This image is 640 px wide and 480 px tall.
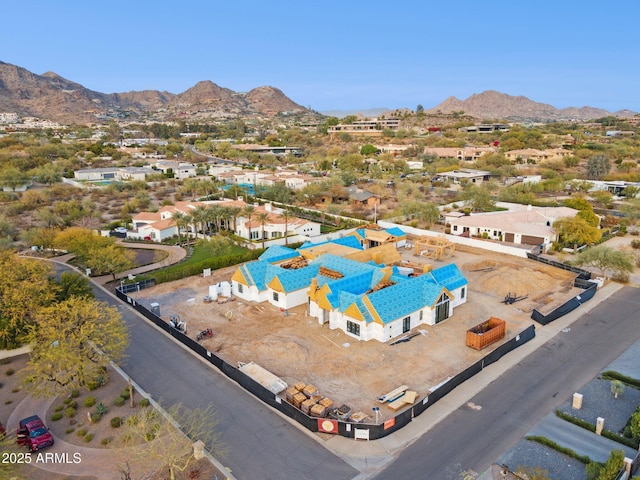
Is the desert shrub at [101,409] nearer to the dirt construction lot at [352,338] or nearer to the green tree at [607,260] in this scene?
the dirt construction lot at [352,338]

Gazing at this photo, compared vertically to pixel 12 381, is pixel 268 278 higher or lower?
higher

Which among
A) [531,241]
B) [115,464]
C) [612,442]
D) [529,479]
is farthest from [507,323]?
[115,464]

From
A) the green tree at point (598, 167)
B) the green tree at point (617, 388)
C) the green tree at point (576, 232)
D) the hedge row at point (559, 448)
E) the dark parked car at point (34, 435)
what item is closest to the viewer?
the hedge row at point (559, 448)

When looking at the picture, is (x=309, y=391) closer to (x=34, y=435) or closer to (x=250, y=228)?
(x=34, y=435)

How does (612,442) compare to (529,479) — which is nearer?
(529,479)

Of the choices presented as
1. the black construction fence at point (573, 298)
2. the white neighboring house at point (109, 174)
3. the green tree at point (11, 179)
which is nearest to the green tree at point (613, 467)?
the black construction fence at point (573, 298)

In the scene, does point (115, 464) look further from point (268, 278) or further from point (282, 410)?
point (268, 278)
